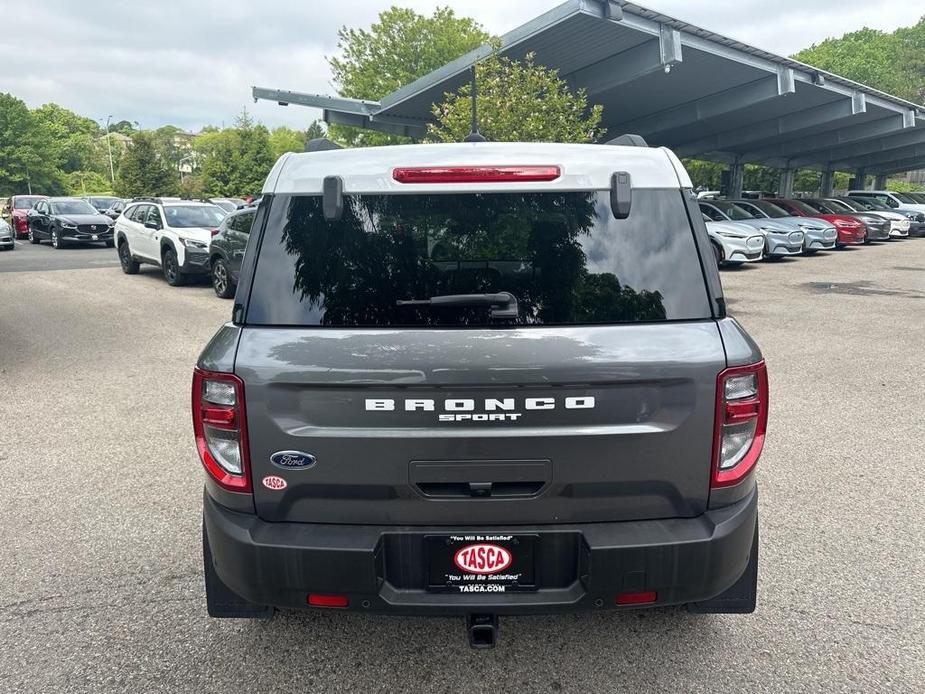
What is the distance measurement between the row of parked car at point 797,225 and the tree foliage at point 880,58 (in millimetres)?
36689

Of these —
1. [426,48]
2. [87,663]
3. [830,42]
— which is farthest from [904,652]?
[830,42]

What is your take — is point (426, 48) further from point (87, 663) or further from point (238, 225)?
point (87, 663)

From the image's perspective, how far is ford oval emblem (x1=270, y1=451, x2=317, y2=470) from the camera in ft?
7.08

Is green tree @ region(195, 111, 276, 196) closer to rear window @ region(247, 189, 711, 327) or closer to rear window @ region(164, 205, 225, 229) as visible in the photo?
rear window @ region(164, 205, 225, 229)

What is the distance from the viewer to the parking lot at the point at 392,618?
8.60 feet

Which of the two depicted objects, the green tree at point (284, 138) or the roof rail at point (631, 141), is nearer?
the roof rail at point (631, 141)

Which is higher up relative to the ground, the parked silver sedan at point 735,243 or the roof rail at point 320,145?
the roof rail at point 320,145

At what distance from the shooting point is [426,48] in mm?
41781

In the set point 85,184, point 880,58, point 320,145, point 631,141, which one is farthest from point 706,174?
point 85,184

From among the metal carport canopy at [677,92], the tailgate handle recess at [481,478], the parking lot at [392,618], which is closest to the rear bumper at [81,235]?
the metal carport canopy at [677,92]

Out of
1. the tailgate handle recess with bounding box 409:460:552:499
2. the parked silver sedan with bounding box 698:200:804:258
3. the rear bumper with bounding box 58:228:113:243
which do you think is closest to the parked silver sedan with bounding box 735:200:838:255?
the parked silver sedan with bounding box 698:200:804:258

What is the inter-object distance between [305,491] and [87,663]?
1.36 m

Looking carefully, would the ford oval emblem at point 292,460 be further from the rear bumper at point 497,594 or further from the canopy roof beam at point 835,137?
the canopy roof beam at point 835,137

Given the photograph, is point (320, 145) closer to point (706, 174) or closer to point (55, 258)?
point (55, 258)
